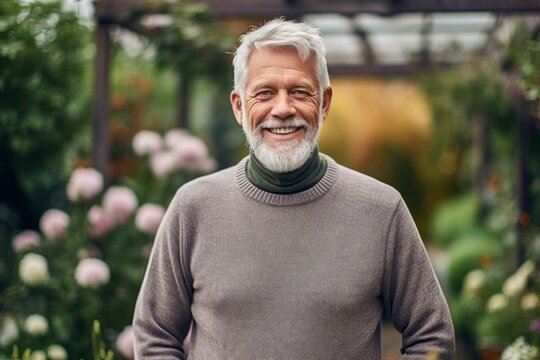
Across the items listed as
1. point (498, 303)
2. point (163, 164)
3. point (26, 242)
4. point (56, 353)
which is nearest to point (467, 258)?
point (498, 303)

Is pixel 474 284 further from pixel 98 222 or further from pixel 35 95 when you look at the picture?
pixel 35 95

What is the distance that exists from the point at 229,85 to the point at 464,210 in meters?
4.21

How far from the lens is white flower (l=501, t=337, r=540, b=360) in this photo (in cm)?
360

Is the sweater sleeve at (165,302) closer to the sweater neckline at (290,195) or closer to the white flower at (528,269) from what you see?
the sweater neckline at (290,195)

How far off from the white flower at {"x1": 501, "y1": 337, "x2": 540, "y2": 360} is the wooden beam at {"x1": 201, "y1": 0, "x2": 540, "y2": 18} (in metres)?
1.92

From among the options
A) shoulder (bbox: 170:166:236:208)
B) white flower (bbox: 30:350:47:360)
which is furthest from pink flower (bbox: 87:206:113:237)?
shoulder (bbox: 170:166:236:208)

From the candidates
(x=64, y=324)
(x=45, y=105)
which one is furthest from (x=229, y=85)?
(x=64, y=324)

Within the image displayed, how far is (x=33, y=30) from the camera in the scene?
14.7 feet

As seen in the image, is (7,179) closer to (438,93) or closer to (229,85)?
(229,85)

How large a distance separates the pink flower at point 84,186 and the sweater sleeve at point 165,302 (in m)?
2.66

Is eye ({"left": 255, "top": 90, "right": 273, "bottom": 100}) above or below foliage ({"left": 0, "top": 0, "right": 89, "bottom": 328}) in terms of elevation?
above

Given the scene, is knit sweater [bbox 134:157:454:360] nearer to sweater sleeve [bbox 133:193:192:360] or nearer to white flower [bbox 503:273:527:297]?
sweater sleeve [bbox 133:193:192:360]

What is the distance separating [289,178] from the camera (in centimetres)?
230

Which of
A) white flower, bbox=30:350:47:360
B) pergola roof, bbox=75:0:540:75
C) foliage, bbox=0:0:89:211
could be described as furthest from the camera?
pergola roof, bbox=75:0:540:75
